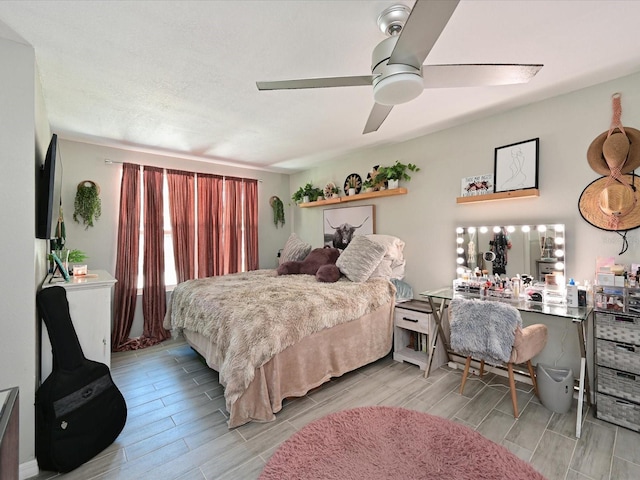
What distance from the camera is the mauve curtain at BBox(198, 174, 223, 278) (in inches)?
170

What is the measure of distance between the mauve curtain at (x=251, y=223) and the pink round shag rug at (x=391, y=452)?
3189 millimetres

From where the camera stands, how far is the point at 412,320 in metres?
3.03

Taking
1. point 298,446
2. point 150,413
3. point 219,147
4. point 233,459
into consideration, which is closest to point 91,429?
point 150,413

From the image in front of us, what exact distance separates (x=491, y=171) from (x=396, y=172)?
102cm

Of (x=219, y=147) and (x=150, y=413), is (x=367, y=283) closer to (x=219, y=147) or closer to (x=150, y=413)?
(x=150, y=413)

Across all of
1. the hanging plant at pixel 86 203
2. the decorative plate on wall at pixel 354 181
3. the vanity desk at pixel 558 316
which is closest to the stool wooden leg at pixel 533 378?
the vanity desk at pixel 558 316

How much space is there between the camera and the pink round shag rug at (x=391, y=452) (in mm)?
1552

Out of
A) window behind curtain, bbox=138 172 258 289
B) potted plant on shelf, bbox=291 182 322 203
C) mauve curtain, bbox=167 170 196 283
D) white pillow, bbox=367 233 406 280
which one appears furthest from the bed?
potted plant on shelf, bbox=291 182 322 203

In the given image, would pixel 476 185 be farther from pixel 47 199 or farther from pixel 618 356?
pixel 47 199

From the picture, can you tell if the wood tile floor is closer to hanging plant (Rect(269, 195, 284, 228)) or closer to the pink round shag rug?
the pink round shag rug

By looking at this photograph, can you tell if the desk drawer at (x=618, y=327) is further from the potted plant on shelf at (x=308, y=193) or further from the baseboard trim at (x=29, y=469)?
the baseboard trim at (x=29, y=469)

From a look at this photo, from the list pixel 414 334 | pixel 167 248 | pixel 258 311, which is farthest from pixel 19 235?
pixel 414 334

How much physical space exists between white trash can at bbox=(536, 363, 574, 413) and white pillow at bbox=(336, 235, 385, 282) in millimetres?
1652

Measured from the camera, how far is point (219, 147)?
150 inches
